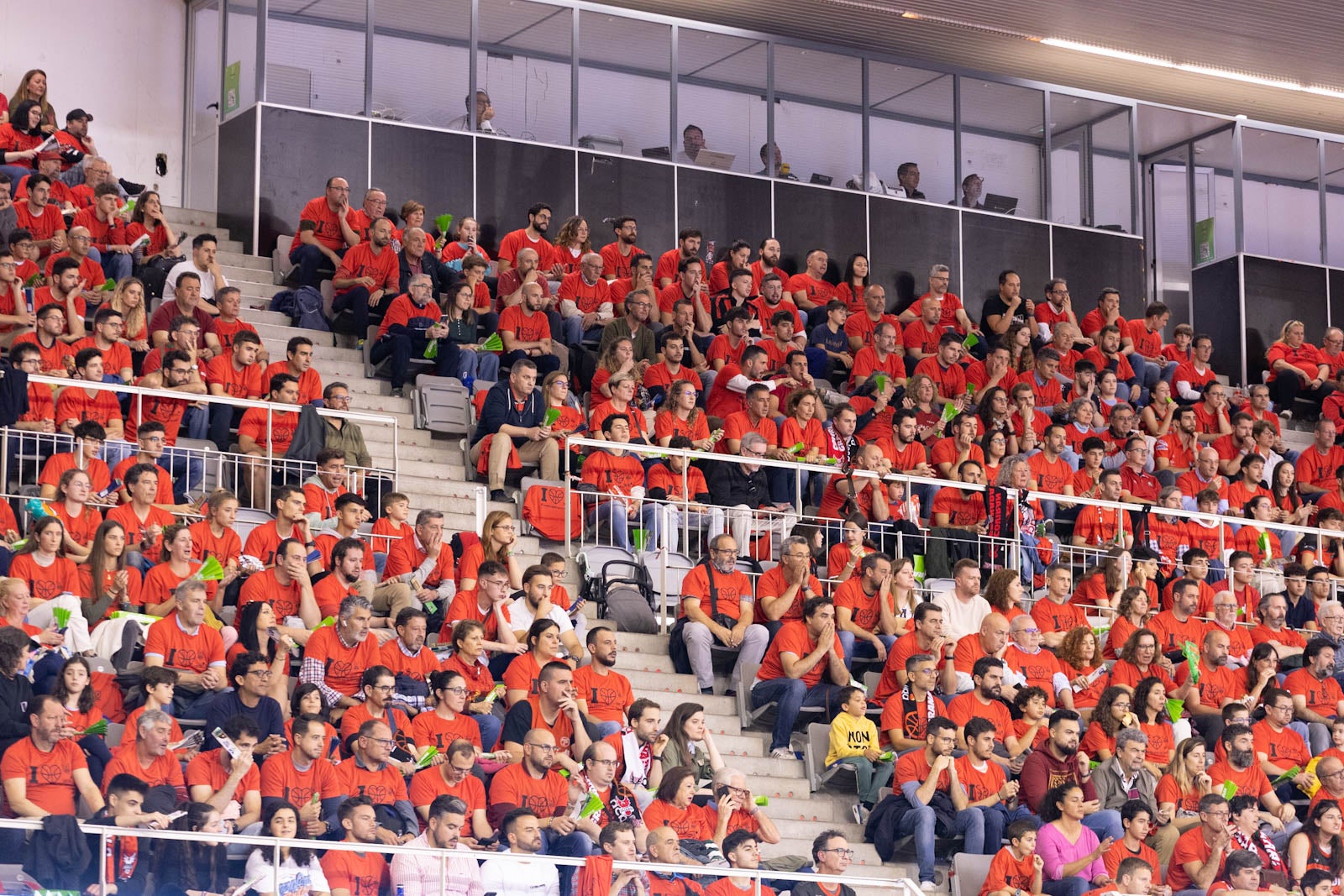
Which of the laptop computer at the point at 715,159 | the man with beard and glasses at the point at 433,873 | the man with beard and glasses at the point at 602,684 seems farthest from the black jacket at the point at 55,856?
the laptop computer at the point at 715,159

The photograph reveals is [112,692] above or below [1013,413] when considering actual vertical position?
below

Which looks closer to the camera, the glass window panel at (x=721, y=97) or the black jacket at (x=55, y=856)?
the black jacket at (x=55, y=856)

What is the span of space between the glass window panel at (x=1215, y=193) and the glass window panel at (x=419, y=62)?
26.3 ft

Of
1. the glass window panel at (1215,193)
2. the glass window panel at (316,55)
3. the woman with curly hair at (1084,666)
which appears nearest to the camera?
the woman with curly hair at (1084,666)

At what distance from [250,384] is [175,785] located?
434cm

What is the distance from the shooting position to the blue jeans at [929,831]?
1041cm

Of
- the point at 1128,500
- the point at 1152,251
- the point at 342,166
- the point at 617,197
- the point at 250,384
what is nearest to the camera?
the point at 250,384

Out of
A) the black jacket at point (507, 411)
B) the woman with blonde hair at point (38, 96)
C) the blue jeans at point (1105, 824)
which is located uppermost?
the woman with blonde hair at point (38, 96)

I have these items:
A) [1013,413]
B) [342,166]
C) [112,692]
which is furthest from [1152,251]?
[112,692]

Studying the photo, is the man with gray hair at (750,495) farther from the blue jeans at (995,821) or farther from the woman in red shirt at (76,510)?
the woman in red shirt at (76,510)

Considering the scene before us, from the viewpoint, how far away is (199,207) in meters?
17.0

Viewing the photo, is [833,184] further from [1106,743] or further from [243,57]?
[1106,743]

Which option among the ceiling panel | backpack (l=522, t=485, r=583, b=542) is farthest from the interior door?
backpack (l=522, t=485, r=583, b=542)

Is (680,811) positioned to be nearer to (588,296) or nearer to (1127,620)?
(1127,620)
